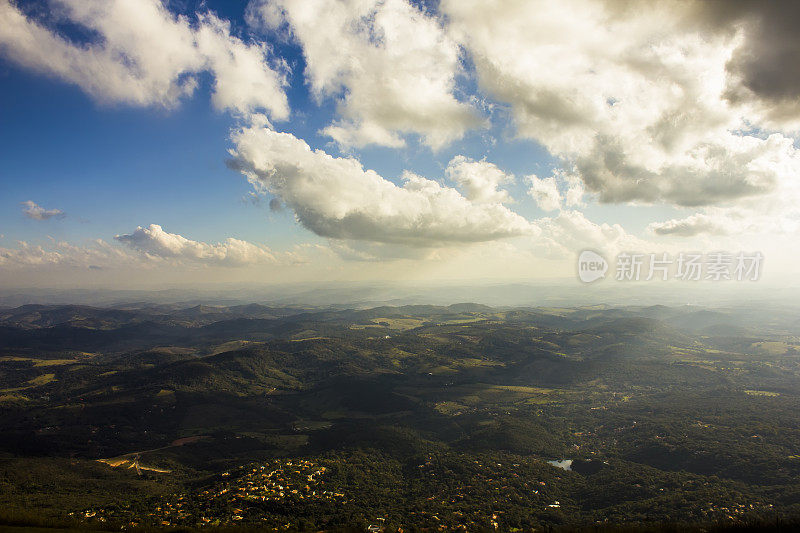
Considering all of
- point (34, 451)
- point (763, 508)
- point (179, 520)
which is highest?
point (763, 508)

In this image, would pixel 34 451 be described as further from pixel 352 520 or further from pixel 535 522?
pixel 535 522

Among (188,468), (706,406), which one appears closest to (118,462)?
(188,468)

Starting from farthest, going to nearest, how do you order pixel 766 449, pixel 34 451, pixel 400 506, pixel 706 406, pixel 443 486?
pixel 706 406 < pixel 34 451 < pixel 766 449 < pixel 443 486 < pixel 400 506

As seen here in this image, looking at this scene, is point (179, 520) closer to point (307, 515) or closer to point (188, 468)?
point (307, 515)

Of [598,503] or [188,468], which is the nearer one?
[598,503]

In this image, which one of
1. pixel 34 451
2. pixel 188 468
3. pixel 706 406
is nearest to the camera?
pixel 188 468

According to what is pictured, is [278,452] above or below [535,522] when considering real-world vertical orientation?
below

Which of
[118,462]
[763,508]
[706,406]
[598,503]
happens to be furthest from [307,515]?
[706,406]

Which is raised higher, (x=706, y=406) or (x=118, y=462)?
(x=706, y=406)

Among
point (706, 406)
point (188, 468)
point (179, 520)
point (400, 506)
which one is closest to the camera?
point (179, 520)

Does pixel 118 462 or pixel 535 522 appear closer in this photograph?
pixel 535 522
